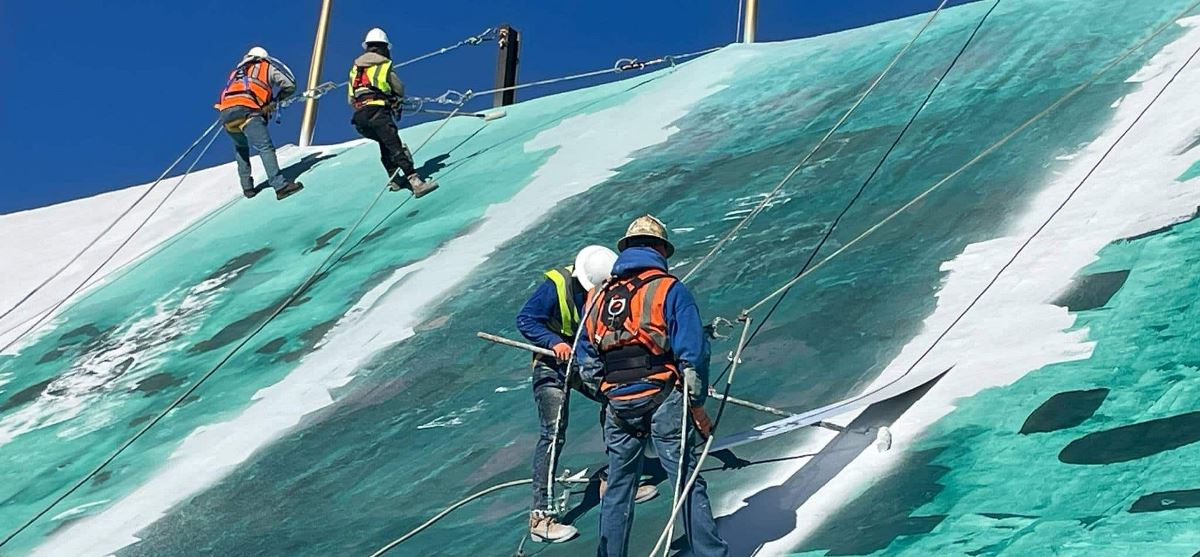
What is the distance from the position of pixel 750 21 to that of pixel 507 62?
2628 millimetres

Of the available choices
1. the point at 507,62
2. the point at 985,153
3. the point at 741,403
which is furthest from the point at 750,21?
the point at 741,403

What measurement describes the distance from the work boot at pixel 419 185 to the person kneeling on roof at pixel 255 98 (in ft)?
4.35

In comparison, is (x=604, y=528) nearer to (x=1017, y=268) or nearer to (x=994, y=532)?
(x=994, y=532)

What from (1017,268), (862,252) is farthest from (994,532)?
(862,252)

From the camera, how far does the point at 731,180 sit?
10.2 meters

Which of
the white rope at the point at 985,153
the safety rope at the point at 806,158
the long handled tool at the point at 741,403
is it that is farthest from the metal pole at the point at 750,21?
the long handled tool at the point at 741,403

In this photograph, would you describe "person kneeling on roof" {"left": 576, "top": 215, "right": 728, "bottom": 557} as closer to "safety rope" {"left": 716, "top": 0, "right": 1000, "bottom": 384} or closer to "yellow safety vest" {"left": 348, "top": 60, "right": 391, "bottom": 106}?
"safety rope" {"left": 716, "top": 0, "right": 1000, "bottom": 384}

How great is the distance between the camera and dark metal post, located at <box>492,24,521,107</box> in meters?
14.9

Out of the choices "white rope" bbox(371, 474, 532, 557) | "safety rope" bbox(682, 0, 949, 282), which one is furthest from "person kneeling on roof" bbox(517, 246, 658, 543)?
"safety rope" bbox(682, 0, 949, 282)

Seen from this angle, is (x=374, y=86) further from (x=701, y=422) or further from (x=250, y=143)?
(x=701, y=422)

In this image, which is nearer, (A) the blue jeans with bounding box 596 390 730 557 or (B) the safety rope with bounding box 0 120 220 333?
(A) the blue jeans with bounding box 596 390 730 557

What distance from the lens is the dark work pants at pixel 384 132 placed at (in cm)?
1179

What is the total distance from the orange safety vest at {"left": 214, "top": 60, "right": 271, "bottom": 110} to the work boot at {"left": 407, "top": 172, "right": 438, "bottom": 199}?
1420 mm

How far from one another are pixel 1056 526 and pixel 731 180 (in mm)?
5216
